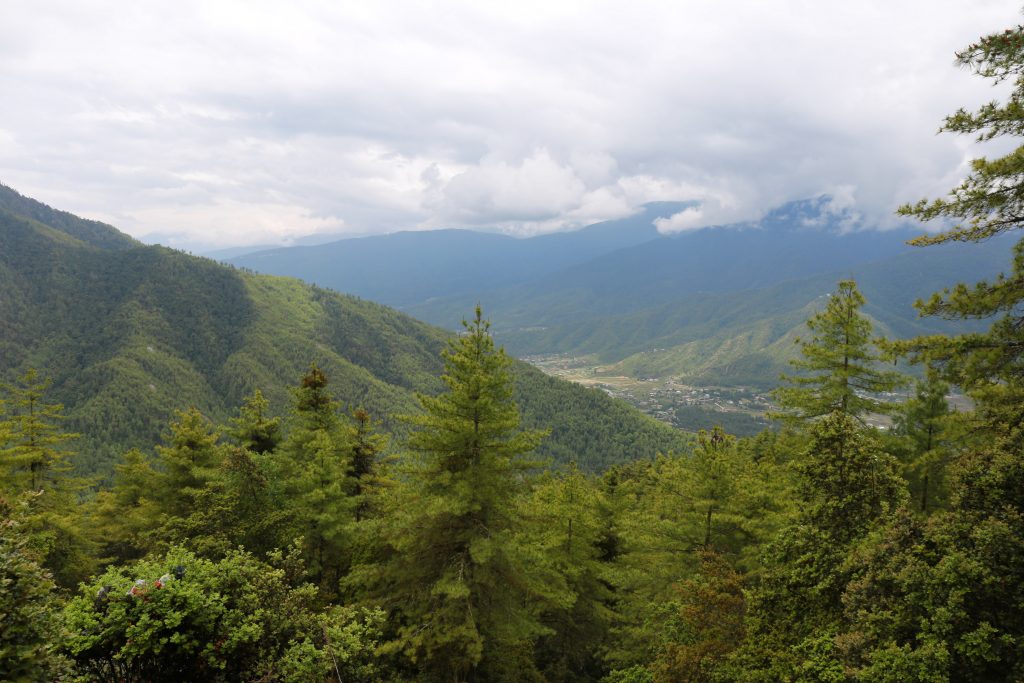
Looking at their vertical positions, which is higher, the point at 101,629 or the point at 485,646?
the point at 101,629

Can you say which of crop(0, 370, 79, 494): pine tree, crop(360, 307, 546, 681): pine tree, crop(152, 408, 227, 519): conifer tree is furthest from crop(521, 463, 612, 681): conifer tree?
crop(0, 370, 79, 494): pine tree

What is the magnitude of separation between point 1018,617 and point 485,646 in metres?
11.8

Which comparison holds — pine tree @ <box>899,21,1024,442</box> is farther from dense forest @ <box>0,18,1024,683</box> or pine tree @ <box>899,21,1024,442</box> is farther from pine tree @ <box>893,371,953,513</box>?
pine tree @ <box>893,371,953,513</box>

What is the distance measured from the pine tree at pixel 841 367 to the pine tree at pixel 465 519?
11.0m

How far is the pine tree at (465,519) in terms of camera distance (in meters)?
13.9

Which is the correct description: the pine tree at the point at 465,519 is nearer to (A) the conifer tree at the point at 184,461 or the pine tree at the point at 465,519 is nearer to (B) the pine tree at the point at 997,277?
(B) the pine tree at the point at 997,277

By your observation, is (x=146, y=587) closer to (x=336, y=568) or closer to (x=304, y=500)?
(x=304, y=500)

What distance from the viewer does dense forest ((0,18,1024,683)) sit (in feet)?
26.4

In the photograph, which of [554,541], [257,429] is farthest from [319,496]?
[554,541]

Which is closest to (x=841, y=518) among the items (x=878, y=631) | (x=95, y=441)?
(x=878, y=631)

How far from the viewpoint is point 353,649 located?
9.85 m

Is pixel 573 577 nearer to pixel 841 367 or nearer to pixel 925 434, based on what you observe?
pixel 841 367

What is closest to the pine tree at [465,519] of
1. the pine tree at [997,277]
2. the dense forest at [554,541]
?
the dense forest at [554,541]

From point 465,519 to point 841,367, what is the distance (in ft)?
47.7
